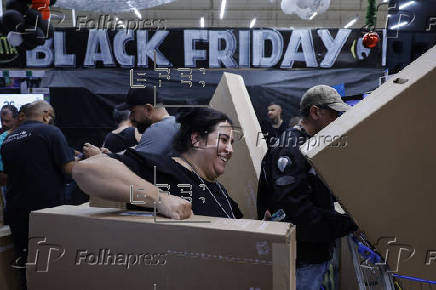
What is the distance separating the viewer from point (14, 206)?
7.96ft

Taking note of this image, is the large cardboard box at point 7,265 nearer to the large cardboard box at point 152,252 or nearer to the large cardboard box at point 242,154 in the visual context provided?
the large cardboard box at point 152,252

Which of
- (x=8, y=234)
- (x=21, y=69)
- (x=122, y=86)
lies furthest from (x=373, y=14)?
(x=21, y=69)

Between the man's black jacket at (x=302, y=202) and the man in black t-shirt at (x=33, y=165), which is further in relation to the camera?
the man in black t-shirt at (x=33, y=165)

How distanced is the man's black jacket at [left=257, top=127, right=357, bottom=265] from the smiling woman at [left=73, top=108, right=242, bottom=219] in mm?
321

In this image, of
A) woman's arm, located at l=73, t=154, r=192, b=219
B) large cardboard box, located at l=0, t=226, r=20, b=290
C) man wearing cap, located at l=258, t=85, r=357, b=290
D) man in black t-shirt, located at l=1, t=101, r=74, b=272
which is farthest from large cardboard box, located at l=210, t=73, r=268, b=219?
woman's arm, located at l=73, t=154, r=192, b=219

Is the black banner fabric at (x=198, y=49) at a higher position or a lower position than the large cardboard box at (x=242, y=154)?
higher

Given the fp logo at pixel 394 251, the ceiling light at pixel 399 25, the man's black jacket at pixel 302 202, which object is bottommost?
the man's black jacket at pixel 302 202

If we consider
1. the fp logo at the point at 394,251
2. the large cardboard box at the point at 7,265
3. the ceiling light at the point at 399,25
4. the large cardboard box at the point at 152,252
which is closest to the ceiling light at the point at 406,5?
the ceiling light at the point at 399,25

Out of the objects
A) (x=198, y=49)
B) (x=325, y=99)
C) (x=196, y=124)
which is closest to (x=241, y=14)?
(x=198, y=49)

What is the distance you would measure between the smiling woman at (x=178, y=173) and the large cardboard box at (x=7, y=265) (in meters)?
0.89

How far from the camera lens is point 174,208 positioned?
921 mm

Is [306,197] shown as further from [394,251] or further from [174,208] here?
[174,208]

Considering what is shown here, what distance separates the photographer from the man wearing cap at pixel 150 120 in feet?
6.13

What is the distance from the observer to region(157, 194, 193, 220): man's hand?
916 mm
